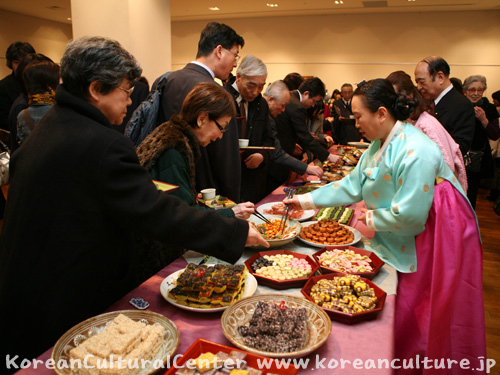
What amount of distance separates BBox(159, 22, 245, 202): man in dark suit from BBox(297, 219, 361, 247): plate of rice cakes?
2.02 ft

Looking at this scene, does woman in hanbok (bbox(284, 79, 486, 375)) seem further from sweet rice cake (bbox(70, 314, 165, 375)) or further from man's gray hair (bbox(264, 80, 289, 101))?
man's gray hair (bbox(264, 80, 289, 101))

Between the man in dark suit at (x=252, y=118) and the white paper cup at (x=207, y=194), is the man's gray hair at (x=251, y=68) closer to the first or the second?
the man in dark suit at (x=252, y=118)

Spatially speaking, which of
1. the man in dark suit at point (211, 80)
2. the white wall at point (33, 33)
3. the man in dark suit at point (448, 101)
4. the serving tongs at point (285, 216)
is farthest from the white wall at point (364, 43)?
the serving tongs at point (285, 216)

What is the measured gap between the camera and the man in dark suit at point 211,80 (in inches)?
92.7

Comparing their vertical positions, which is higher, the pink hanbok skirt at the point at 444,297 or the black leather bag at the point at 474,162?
the black leather bag at the point at 474,162

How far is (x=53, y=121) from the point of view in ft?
3.98

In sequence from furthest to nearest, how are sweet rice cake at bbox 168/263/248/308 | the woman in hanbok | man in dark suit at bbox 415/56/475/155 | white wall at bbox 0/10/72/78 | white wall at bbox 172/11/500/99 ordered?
white wall at bbox 0/10/72/78 → white wall at bbox 172/11/500/99 → man in dark suit at bbox 415/56/475/155 → the woman in hanbok → sweet rice cake at bbox 168/263/248/308

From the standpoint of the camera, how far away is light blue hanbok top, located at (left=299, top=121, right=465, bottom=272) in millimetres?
1687

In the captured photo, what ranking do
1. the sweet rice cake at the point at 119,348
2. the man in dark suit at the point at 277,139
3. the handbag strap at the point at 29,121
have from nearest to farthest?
the sweet rice cake at the point at 119,348
the handbag strap at the point at 29,121
the man in dark suit at the point at 277,139

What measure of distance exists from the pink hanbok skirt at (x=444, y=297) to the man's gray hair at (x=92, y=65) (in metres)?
1.48

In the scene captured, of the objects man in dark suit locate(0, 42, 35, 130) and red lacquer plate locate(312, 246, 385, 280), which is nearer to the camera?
red lacquer plate locate(312, 246, 385, 280)

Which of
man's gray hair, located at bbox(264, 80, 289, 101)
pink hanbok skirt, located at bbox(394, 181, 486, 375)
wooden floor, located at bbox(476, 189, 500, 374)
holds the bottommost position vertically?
wooden floor, located at bbox(476, 189, 500, 374)

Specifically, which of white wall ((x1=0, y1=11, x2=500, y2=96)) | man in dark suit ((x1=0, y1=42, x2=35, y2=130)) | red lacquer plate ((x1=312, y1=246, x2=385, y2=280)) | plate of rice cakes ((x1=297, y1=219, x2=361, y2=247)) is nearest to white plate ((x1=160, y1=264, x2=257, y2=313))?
red lacquer plate ((x1=312, y1=246, x2=385, y2=280))

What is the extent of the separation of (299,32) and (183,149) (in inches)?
431
